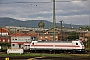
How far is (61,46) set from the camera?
167ft

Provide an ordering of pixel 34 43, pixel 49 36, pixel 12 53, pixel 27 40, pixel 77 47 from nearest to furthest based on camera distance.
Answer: pixel 12 53 → pixel 77 47 → pixel 34 43 → pixel 27 40 → pixel 49 36

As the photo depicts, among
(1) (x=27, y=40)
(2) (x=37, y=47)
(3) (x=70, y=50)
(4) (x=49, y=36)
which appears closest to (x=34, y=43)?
(2) (x=37, y=47)

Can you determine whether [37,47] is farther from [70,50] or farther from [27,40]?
[27,40]

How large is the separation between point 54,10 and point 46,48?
9.48m

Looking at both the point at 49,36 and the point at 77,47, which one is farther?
the point at 49,36

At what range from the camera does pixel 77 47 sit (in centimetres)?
5003

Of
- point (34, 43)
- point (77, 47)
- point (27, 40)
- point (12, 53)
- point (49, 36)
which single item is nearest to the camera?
point (12, 53)

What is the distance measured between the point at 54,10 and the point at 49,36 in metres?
62.1

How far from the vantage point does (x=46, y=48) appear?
169ft

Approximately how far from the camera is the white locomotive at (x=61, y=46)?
A: 50194 mm

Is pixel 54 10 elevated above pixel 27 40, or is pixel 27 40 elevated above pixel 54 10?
pixel 54 10

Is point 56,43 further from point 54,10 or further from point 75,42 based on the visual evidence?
point 54,10

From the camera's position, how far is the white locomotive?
5019 centimetres

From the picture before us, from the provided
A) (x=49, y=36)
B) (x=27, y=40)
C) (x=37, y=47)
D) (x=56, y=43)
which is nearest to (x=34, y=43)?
(x=37, y=47)
